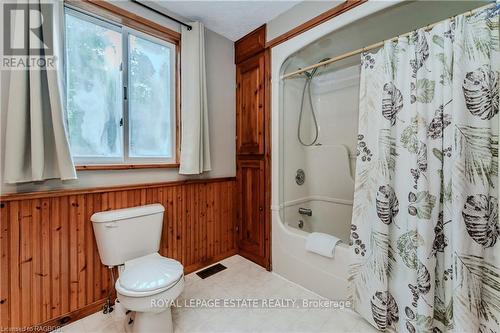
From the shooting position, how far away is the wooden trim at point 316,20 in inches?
61.6

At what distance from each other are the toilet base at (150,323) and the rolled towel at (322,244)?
1.13m

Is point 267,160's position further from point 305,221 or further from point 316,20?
point 316,20

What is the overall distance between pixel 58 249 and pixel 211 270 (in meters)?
1.24

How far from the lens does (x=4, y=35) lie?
1.31 m

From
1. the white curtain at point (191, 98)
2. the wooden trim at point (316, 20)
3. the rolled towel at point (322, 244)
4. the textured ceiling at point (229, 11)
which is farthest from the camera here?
the white curtain at point (191, 98)

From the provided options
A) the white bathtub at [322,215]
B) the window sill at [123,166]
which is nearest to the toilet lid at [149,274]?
the window sill at [123,166]

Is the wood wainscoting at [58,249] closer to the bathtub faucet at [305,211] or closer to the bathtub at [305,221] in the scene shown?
the bathtub at [305,221]

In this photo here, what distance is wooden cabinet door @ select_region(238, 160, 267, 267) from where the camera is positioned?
2.27 metres

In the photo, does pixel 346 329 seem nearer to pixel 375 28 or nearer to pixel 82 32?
pixel 375 28

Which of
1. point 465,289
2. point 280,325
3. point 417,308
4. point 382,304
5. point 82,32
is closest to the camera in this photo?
point 465,289

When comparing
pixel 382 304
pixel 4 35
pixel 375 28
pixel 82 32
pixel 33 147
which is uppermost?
pixel 375 28

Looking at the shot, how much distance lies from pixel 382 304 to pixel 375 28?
81.3 inches

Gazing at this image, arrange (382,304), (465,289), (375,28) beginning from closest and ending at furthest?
Result: (465,289)
(382,304)
(375,28)

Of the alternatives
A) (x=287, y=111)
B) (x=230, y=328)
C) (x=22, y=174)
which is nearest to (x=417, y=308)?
(x=230, y=328)
